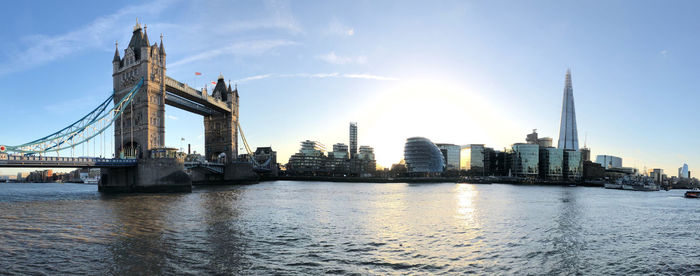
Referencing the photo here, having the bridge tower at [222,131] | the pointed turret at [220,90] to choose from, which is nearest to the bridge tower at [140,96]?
the bridge tower at [222,131]

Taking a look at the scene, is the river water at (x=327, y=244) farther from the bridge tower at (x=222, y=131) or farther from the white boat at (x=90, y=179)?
the white boat at (x=90, y=179)

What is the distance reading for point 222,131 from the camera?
12288 cm

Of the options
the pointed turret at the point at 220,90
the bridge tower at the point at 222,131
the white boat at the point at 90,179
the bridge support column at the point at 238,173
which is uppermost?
the pointed turret at the point at 220,90

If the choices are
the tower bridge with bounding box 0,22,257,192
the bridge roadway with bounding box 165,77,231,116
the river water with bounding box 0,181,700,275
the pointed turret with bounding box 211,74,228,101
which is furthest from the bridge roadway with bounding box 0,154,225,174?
the pointed turret with bounding box 211,74,228,101

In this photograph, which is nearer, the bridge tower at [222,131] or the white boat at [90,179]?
the bridge tower at [222,131]

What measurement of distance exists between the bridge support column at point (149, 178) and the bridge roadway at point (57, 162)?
2306 millimetres

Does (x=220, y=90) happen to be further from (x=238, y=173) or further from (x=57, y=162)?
(x=57, y=162)

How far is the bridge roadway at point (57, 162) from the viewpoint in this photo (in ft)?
154

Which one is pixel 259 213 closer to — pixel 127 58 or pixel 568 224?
pixel 568 224

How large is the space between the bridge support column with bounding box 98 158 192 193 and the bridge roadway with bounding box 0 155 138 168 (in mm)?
2306

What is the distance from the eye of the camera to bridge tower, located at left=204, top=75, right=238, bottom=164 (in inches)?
4668

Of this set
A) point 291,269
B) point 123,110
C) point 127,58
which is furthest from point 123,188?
point 291,269

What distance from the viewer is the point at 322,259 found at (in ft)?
60.8

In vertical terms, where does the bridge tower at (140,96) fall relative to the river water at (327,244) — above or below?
above
